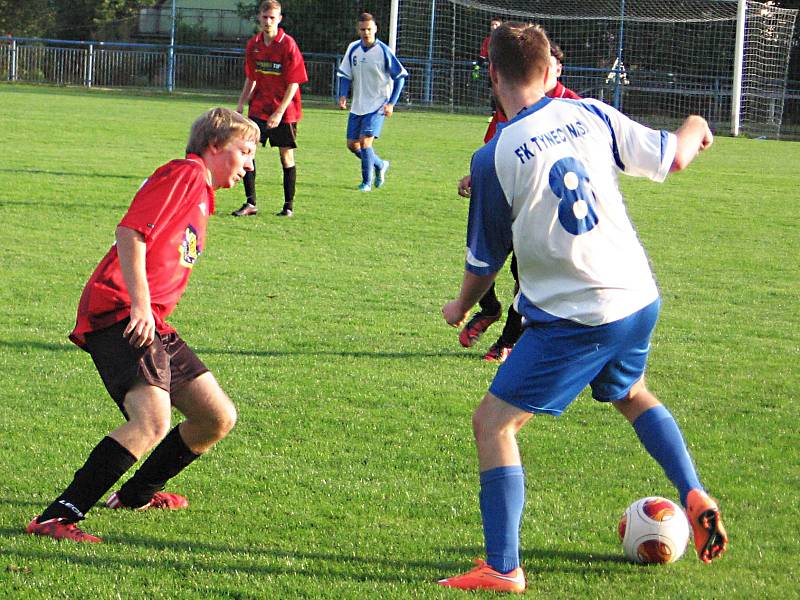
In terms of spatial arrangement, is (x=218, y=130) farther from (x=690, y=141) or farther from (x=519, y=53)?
(x=690, y=141)

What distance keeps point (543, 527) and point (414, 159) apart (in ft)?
47.2

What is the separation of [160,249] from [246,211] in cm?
797

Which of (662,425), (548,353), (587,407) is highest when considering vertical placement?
(548,353)

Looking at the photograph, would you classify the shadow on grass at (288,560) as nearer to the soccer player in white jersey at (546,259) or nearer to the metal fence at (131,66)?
the soccer player in white jersey at (546,259)

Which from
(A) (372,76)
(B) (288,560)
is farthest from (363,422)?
(A) (372,76)

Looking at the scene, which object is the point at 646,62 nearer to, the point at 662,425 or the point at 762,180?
the point at 762,180

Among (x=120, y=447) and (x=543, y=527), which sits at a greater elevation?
(x=120, y=447)

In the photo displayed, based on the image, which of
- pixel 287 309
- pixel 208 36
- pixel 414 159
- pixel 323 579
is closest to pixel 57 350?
pixel 287 309

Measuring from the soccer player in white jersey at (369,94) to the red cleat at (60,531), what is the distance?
10375 millimetres

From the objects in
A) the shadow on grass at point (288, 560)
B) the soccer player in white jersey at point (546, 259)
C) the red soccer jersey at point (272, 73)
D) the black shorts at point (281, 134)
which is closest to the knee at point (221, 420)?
the shadow on grass at point (288, 560)

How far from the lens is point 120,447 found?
3.80 metres

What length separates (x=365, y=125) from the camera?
14.0 meters

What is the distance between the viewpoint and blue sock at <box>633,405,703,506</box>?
3.61 meters

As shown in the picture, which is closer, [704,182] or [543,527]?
[543,527]
